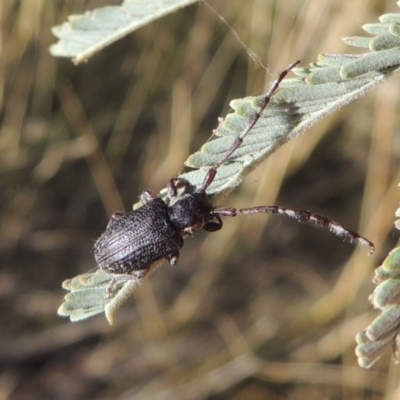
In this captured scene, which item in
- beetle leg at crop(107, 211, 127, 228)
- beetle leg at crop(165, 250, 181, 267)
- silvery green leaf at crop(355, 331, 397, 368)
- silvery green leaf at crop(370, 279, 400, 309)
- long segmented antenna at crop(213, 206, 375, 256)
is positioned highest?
beetle leg at crop(107, 211, 127, 228)

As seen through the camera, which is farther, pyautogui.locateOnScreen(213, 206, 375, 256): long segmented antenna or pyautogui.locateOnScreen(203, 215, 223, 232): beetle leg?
pyautogui.locateOnScreen(203, 215, 223, 232): beetle leg

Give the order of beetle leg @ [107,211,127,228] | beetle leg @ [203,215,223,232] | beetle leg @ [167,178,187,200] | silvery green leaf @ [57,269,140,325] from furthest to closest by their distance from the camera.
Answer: beetle leg @ [107,211,127,228], beetle leg @ [203,215,223,232], beetle leg @ [167,178,187,200], silvery green leaf @ [57,269,140,325]

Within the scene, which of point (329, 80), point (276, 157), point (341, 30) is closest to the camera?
point (329, 80)

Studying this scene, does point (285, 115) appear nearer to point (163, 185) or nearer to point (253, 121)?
point (253, 121)

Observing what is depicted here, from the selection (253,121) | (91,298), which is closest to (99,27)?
(253,121)

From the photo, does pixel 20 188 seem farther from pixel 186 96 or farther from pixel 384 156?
pixel 384 156

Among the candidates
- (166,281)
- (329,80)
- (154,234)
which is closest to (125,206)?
(166,281)

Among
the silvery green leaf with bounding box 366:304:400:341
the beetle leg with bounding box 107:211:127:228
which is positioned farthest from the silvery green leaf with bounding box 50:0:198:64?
the silvery green leaf with bounding box 366:304:400:341

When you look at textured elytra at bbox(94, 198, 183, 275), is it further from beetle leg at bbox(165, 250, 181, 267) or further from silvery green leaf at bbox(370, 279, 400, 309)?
silvery green leaf at bbox(370, 279, 400, 309)
